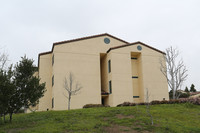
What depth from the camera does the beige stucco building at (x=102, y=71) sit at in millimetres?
27969

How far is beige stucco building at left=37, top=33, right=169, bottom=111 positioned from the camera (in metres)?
28.0

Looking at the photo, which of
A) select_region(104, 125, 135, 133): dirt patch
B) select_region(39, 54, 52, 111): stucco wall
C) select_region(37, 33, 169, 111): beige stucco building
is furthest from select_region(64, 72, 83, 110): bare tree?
select_region(104, 125, 135, 133): dirt patch

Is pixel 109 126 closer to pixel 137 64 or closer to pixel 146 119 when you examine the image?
pixel 146 119

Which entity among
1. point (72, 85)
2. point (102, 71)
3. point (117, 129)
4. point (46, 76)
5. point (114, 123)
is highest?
point (102, 71)

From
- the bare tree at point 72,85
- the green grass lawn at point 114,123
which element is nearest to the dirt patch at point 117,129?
the green grass lawn at point 114,123

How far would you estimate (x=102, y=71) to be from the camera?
107ft

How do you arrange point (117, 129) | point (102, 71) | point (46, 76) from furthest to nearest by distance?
1. point (102, 71)
2. point (46, 76)
3. point (117, 129)

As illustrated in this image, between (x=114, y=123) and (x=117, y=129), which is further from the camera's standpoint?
(x=114, y=123)

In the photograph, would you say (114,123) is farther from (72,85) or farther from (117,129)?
(72,85)

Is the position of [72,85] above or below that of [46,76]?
below

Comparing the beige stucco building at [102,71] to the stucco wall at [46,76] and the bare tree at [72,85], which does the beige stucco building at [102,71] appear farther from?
the bare tree at [72,85]

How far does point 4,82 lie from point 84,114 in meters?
6.45

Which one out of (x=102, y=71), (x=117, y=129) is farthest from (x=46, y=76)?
(x=117, y=129)

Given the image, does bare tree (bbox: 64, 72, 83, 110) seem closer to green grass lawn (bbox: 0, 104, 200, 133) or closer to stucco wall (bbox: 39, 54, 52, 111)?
stucco wall (bbox: 39, 54, 52, 111)
